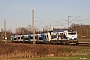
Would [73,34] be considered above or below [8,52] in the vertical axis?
above

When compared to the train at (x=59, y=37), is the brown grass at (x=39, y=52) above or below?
below

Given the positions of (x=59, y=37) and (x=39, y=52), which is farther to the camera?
(x=59, y=37)

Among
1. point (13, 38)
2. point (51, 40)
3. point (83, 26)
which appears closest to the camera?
point (51, 40)

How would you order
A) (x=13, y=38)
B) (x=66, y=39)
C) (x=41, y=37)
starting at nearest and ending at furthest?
(x=66, y=39) < (x=41, y=37) < (x=13, y=38)

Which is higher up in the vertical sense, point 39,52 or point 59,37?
point 59,37

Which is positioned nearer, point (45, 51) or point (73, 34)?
point (45, 51)

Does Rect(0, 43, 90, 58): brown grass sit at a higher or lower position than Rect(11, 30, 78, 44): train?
lower

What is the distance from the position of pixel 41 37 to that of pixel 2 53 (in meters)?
29.4

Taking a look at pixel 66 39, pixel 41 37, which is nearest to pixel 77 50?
pixel 66 39

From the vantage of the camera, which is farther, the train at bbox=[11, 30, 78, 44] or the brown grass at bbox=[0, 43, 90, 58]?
the train at bbox=[11, 30, 78, 44]

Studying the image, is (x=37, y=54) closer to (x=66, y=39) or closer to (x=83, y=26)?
(x=66, y=39)

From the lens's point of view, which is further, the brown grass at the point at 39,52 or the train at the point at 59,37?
the train at the point at 59,37

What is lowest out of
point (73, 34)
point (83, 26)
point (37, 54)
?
point (37, 54)

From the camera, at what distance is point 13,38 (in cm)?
7675
